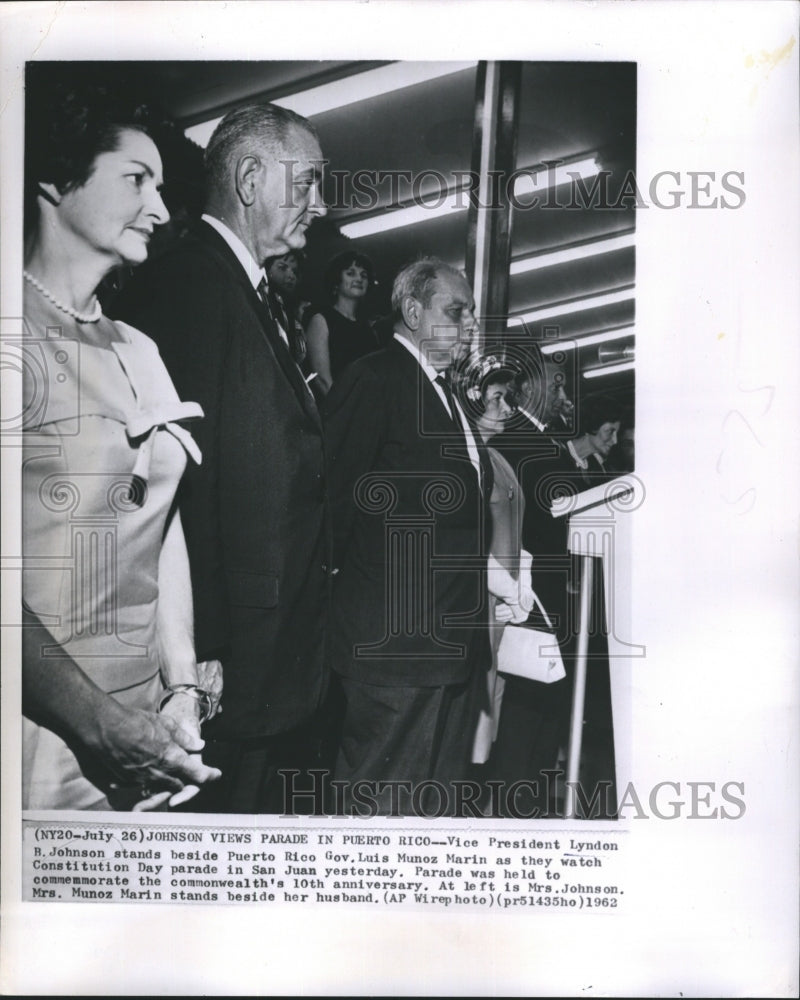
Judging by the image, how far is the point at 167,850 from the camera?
1563mm

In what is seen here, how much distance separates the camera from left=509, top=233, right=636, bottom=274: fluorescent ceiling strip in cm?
154

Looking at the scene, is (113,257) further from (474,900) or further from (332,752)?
(474,900)

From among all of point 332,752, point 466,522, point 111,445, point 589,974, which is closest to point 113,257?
point 111,445

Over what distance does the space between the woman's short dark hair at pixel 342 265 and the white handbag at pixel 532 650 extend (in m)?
0.50

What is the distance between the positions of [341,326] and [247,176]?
0.24 meters

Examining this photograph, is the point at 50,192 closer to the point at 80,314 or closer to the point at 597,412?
the point at 80,314

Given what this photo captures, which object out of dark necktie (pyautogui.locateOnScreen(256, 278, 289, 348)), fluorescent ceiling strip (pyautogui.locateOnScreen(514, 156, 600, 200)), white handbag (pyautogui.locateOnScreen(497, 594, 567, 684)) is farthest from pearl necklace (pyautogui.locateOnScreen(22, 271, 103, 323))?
white handbag (pyautogui.locateOnScreen(497, 594, 567, 684))

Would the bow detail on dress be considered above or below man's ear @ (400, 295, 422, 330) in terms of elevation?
below

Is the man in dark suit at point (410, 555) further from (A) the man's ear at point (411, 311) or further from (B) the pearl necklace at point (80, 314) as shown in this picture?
(B) the pearl necklace at point (80, 314)

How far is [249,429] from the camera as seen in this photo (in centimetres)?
154

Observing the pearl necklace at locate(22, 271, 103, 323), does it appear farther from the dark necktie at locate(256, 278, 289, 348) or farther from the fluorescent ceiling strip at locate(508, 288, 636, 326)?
the fluorescent ceiling strip at locate(508, 288, 636, 326)

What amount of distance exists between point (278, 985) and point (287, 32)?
4.30 ft

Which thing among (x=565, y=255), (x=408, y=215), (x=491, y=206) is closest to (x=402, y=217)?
(x=408, y=215)

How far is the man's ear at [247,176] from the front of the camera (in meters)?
1.54
